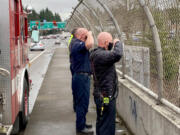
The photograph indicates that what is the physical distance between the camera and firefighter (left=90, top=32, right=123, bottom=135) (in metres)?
4.33

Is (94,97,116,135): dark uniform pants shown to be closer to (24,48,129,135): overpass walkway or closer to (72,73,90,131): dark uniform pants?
(72,73,90,131): dark uniform pants

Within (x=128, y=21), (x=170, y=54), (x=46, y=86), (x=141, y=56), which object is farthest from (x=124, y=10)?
(x=46, y=86)

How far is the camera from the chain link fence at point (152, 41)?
12.7 feet

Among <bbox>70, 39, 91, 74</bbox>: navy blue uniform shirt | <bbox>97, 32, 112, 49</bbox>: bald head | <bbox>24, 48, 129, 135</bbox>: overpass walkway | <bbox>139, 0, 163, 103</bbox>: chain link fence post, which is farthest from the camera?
<bbox>24, 48, 129, 135</bbox>: overpass walkway

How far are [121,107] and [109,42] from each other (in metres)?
2.59

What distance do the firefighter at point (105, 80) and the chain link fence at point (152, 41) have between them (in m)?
0.59

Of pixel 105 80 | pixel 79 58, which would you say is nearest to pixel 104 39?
pixel 105 80

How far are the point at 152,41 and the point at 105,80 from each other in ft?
3.10

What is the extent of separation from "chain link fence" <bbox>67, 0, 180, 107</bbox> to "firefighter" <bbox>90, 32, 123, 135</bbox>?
59 centimetres

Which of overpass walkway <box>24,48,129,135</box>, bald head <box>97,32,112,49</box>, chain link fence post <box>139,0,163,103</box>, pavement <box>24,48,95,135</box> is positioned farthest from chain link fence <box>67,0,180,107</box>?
pavement <box>24,48,95,135</box>

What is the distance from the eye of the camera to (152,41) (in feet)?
15.4

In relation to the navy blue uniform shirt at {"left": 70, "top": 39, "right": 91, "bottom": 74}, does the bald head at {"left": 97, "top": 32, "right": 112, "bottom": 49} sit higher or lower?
higher

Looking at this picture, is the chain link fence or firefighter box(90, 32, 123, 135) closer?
the chain link fence

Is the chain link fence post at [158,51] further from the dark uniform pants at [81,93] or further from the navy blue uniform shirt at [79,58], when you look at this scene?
the dark uniform pants at [81,93]
